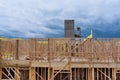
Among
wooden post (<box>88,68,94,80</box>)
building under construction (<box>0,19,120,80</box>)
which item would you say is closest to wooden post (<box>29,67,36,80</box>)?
building under construction (<box>0,19,120,80</box>)

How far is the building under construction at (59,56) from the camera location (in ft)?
80.9

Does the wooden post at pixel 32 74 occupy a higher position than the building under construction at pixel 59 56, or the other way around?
the building under construction at pixel 59 56


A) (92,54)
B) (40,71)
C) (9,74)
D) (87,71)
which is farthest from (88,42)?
(9,74)

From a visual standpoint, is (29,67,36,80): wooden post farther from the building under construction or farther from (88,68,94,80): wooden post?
(88,68,94,80): wooden post

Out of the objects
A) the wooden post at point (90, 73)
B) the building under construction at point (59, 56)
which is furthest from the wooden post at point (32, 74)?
the wooden post at point (90, 73)

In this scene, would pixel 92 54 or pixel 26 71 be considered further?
pixel 26 71

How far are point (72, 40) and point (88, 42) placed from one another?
4.93 ft

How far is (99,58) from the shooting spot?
2509cm

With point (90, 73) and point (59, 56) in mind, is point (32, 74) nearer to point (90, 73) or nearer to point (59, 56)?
point (59, 56)

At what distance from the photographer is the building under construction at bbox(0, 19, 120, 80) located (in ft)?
80.9

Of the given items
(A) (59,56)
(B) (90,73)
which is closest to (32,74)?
(A) (59,56)

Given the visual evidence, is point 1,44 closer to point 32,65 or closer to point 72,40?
point 32,65

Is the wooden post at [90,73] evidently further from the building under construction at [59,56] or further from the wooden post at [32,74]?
the wooden post at [32,74]

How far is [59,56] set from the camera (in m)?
25.1
